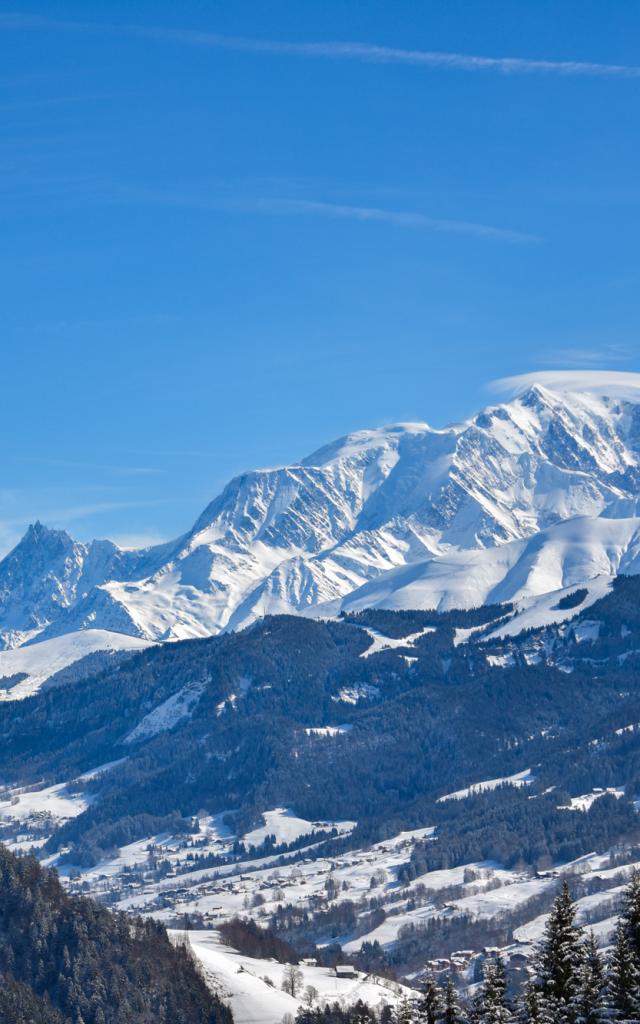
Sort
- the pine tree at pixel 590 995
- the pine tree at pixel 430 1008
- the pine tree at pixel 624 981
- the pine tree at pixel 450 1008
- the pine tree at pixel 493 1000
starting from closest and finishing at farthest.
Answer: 1. the pine tree at pixel 590 995
2. the pine tree at pixel 624 981
3. the pine tree at pixel 493 1000
4. the pine tree at pixel 450 1008
5. the pine tree at pixel 430 1008

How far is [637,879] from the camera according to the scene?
93312 millimetres

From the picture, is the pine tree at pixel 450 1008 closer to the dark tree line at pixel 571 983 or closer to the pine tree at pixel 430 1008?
the dark tree line at pixel 571 983

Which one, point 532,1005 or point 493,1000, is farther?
point 493,1000

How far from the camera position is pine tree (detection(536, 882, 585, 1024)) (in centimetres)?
9475

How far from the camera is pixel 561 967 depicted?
315 feet

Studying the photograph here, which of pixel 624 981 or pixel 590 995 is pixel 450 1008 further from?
pixel 624 981

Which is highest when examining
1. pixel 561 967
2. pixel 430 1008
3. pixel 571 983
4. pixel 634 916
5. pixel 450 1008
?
pixel 634 916

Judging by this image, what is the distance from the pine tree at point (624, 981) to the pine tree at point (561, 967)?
6.24 ft

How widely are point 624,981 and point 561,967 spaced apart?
11.7 ft

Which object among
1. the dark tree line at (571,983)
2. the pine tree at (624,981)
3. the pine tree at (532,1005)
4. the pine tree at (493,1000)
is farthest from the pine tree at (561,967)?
the pine tree at (493,1000)

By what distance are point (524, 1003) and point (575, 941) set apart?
5.29 m

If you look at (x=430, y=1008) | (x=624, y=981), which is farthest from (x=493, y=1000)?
(x=624, y=981)

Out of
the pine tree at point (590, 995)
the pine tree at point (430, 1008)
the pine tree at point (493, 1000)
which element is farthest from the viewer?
the pine tree at point (430, 1008)

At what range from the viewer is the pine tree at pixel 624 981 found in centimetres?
9419
